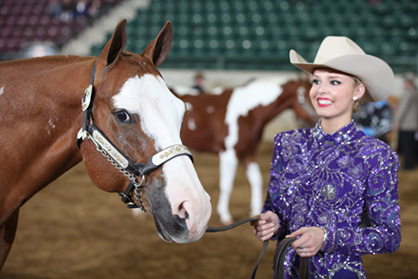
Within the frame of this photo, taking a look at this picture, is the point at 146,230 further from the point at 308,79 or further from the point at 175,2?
the point at 175,2

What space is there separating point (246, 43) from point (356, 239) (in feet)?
35.0

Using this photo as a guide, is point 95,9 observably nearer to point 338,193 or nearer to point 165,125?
point 165,125

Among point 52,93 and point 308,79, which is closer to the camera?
point 52,93

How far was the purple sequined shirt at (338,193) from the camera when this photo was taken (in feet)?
4.43

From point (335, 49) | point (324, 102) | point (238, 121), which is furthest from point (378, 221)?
point (238, 121)

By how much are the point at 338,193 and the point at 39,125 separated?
3.47ft

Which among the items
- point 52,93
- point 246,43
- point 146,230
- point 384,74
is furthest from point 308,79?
point 246,43

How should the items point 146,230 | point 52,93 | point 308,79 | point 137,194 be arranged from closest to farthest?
point 137,194, point 52,93, point 146,230, point 308,79

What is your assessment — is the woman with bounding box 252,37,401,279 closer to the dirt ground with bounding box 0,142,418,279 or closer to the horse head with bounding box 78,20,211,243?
the horse head with bounding box 78,20,211,243

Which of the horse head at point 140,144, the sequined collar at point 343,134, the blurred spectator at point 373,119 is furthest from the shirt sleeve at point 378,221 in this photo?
the blurred spectator at point 373,119

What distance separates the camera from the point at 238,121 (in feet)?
15.4

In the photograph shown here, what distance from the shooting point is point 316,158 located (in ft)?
4.87

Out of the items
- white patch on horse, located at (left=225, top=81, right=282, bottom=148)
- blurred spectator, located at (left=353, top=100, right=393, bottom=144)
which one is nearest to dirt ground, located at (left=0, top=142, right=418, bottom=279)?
white patch on horse, located at (left=225, top=81, right=282, bottom=148)

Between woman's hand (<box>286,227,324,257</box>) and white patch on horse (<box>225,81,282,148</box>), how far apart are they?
3.28m
